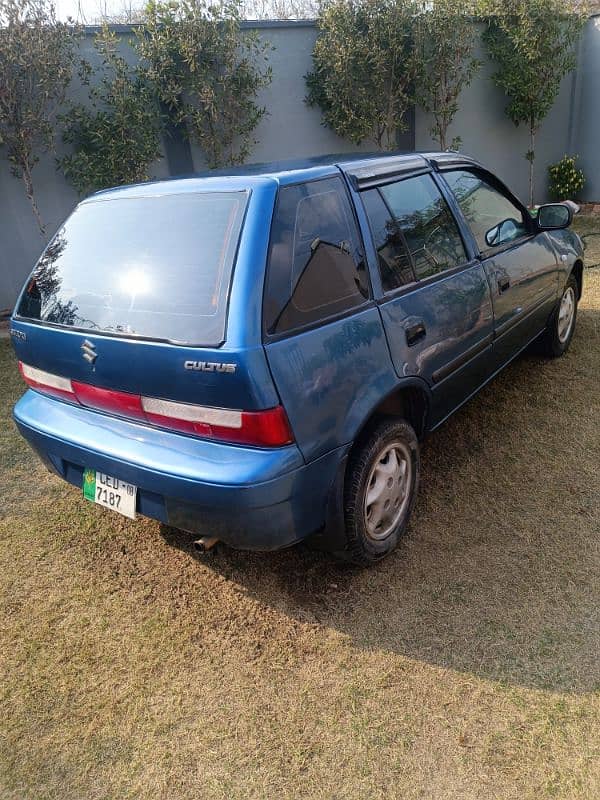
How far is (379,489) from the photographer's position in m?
2.43

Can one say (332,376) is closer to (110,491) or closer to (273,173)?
(273,173)

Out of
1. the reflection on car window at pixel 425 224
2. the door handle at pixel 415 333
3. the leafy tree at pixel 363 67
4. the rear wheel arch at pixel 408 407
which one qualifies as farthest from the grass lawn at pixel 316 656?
the leafy tree at pixel 363 67

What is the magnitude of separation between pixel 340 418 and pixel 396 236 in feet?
3.19

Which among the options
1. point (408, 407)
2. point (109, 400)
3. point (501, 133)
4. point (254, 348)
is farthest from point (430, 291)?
point (501, 133)

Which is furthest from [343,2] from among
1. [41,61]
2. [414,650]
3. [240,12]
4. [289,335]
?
[414,650]

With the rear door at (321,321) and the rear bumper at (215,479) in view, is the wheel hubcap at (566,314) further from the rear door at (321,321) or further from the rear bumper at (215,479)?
the rear bumper at (215,479)

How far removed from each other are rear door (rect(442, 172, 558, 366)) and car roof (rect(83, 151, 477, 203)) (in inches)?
19.7

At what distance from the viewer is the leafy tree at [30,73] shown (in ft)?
19.4

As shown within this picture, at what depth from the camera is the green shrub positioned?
408 inches

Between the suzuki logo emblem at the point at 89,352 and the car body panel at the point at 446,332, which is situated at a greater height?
the suzuki logo emblem at the point at 89,352

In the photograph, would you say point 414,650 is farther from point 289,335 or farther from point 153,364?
point 153,364

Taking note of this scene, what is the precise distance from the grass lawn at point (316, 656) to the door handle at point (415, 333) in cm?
94

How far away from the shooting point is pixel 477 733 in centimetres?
179

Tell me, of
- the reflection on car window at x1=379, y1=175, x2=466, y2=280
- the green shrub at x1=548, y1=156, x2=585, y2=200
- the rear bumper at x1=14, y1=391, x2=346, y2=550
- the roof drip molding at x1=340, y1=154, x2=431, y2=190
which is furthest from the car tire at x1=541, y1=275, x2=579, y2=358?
the green shrub at x1=548, y1=156, x2=585, y2=200
